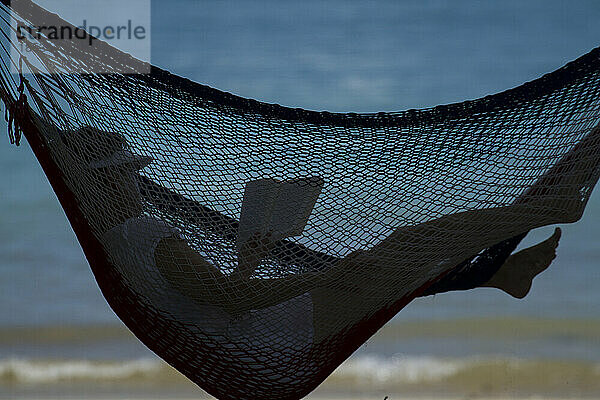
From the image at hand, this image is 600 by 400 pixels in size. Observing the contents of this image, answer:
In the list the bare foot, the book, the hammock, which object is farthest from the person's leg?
the bare foot

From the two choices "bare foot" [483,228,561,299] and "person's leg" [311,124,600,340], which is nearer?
"person's leg" [311,124,600,340]

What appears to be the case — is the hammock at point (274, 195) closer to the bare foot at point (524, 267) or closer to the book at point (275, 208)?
the book at point (275, 208)

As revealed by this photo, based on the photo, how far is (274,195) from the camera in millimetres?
1886

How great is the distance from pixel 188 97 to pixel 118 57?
0.61 feet

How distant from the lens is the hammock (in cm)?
170

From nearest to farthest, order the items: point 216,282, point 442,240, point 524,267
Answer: point 442,240
point 216,282
point 524,267

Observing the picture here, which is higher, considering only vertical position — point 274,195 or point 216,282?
point 274,195

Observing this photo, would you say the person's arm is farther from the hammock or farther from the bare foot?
the bare foot

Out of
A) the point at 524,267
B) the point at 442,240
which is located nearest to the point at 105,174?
the point at 442,240

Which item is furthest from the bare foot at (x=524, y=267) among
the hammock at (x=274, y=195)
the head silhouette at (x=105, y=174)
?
the head silhouette at (x=105, y=174)

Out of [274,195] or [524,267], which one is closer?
[274,195]

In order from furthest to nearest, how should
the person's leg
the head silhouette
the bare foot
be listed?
the bare foot < the head silhouette < the person's leg

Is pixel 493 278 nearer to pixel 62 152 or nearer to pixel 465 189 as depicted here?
pixel 465 189

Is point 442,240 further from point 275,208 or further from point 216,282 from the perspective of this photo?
point 216,282
